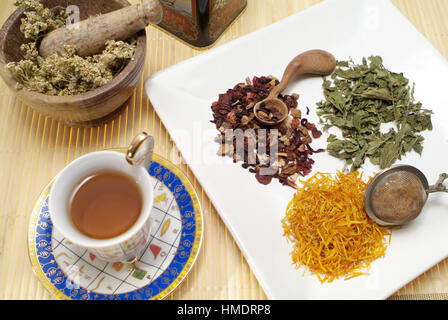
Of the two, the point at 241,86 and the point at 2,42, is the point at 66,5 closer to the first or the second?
the point at 2,42

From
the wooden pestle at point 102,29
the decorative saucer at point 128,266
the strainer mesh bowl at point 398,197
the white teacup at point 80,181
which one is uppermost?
the wooden pestle at point 102,29

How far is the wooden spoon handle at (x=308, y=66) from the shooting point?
5.00 ft

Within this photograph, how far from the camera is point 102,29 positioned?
4.38 ft

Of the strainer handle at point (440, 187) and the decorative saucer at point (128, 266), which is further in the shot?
the strainer handle at point (440, 187)

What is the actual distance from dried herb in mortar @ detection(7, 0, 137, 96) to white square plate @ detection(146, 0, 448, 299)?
170mm

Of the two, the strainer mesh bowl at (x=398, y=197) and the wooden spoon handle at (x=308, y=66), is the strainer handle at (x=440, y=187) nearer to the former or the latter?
the strainer mesh bowl at (x=398, y=197)

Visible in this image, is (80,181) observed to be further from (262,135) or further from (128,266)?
(262,135)

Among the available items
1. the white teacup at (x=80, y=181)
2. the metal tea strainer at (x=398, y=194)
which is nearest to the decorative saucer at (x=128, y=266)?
the white teacup at (x=80, y=181)

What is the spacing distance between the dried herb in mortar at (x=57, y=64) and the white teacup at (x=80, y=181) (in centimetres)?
34

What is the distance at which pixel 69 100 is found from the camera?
1198 millimetres

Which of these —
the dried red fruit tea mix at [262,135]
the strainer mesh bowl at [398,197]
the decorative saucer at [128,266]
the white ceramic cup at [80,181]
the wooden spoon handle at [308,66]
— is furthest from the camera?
the wooden spoon handle at [308,66]
